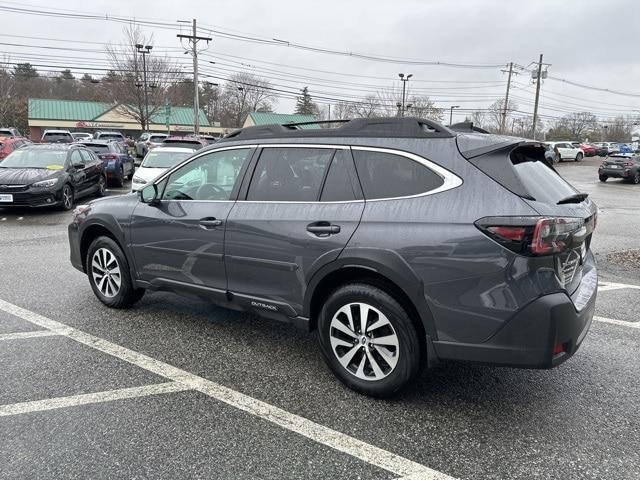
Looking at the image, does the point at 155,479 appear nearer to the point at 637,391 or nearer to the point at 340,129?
the point at 340,129

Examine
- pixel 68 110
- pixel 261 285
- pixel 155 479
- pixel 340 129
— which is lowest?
pixel 155 479

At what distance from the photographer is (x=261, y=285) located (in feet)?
12.0

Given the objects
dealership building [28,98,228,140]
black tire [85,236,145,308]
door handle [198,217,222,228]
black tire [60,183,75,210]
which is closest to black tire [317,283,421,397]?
door handle [198,217,222,228]

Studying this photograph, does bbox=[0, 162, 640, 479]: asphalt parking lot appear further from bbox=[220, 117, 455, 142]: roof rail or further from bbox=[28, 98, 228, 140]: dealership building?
bbox=[28, 98, 228, 140]: dealership building

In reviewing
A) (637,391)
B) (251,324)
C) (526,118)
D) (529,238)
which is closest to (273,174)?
(251,324)

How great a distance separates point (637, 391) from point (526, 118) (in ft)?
269

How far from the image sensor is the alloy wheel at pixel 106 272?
15.8 feet

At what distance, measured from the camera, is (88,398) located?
3205 mm

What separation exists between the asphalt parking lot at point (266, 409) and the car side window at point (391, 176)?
1.38 metres

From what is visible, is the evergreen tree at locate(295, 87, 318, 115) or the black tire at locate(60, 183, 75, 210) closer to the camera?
the black tire at locate(60, 183, 75, 210)

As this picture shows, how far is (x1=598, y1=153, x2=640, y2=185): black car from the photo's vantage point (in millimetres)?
24062

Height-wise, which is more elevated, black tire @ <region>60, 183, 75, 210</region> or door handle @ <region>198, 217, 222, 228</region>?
door handle @ <region>198, 217, 222, 228</region>

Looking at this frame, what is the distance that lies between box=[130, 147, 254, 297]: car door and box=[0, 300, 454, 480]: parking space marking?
0.70 metres

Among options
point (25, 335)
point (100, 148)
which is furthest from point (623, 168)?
point (25, 335)
